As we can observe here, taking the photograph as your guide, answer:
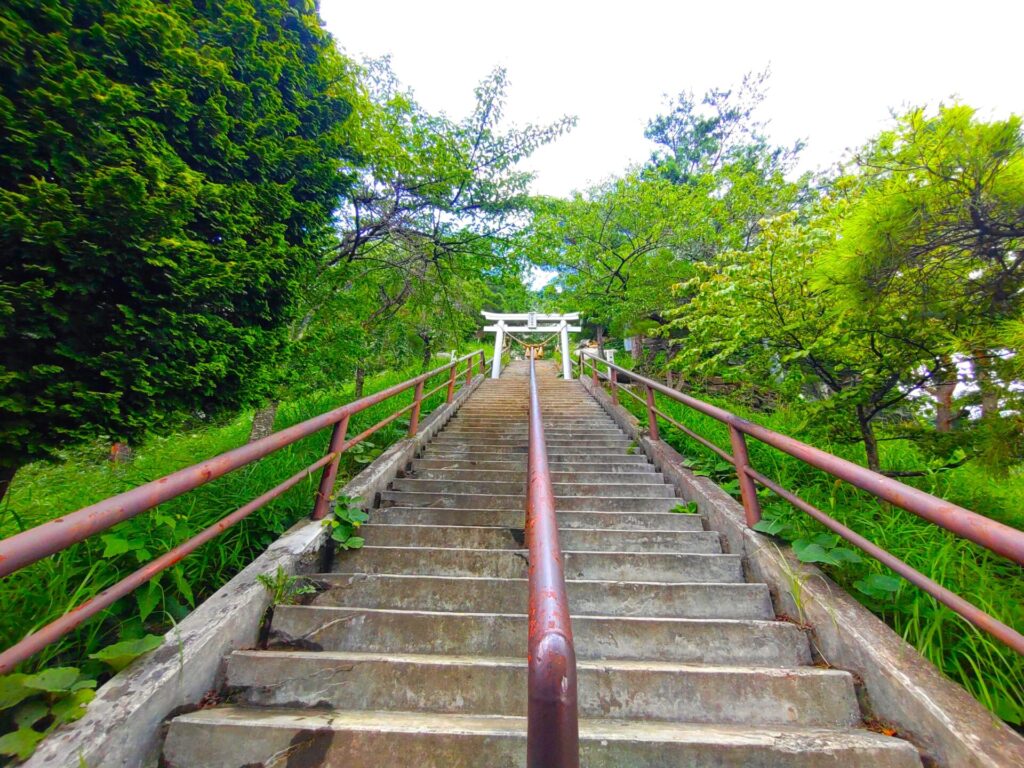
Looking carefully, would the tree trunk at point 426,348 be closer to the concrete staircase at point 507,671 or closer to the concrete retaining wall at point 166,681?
the concrete staircase at point 507,671

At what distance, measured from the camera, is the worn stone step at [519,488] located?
3.27 m

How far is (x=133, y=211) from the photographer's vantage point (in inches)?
63.4

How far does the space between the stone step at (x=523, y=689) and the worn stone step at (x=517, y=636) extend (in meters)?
0.18

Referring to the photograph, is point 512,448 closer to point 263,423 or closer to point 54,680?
point 263,423

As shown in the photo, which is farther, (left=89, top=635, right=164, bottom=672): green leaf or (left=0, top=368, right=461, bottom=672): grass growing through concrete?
(left=0, top=368, right=461, bottom=672): grass growing through concrete

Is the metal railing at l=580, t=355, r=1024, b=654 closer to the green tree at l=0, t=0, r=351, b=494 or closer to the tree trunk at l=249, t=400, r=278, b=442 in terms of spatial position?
the green tree at l=0, t=0, r=351, b=494

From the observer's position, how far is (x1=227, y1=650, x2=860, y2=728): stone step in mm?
1370

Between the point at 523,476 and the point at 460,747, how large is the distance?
2527mm

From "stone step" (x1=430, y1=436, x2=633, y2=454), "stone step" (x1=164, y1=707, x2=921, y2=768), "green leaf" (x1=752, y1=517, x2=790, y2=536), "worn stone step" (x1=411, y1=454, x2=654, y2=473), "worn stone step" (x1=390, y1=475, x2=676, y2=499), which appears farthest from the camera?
"stone step" (x1=430, y1=436, x2=633, y2=454)

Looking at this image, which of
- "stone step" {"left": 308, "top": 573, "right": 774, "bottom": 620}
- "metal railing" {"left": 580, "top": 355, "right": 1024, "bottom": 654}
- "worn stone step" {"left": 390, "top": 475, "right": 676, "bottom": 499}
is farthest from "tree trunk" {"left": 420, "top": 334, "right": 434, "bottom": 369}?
"metal railing" {"left": 580, "top": 355, "right": 1024, "bottom": 654}

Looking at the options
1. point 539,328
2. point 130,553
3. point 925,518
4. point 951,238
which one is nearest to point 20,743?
point 130,553

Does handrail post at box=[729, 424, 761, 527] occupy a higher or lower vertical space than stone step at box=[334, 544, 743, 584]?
higher

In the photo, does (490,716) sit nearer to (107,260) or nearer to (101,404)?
(101,404)

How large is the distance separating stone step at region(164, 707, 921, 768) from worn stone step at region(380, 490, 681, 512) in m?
1.77
